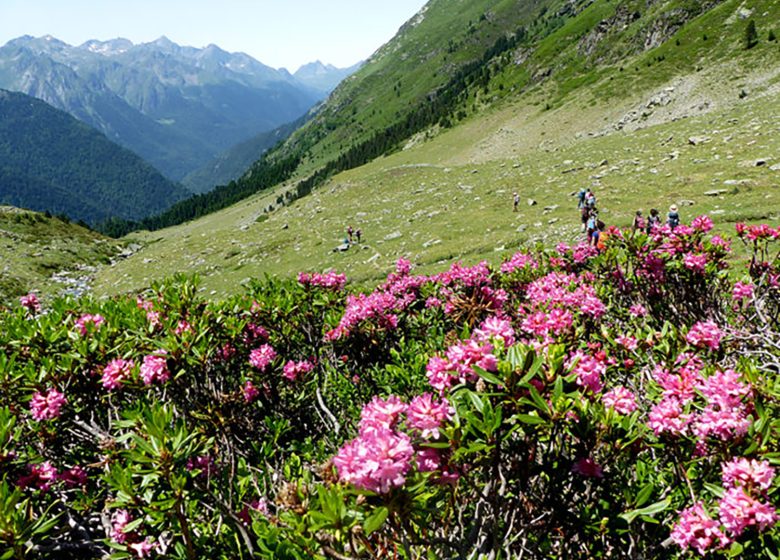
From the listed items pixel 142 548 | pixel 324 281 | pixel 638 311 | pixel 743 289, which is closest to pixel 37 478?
pixel 142 548

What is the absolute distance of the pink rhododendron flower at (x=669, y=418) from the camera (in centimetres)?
242

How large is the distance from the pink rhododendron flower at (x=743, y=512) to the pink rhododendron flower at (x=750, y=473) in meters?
0.05

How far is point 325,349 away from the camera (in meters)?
7.08

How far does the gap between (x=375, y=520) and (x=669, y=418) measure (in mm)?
1833

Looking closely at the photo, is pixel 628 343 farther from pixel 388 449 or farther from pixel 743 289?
pixel 743 289

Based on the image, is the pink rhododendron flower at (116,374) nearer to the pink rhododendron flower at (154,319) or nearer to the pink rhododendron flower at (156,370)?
the pink rhododendron flower at (156,370)

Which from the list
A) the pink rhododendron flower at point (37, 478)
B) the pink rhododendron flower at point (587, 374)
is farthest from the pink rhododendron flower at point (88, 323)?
the pink rhododendron flower at point (587, 374)

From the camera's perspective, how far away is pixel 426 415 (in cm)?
229

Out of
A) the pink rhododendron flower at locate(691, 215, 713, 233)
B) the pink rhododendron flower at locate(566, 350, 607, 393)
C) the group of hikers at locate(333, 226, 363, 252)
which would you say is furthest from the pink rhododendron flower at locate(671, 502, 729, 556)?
the group of hikers at locate(333, 226, 363, 252)

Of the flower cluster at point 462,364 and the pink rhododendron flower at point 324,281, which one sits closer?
the flower cluster at point 462,364

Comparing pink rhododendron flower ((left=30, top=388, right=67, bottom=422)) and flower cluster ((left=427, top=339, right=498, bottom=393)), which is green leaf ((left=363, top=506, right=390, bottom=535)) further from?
pink rhododendron flower ((left=30, top=388, right=67, bottom=422))

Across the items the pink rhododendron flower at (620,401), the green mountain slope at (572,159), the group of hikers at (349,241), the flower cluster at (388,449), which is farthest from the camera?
the group of hikers at (349,241)

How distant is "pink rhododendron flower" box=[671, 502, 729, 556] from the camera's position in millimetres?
2279

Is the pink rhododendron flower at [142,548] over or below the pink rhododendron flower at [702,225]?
over
